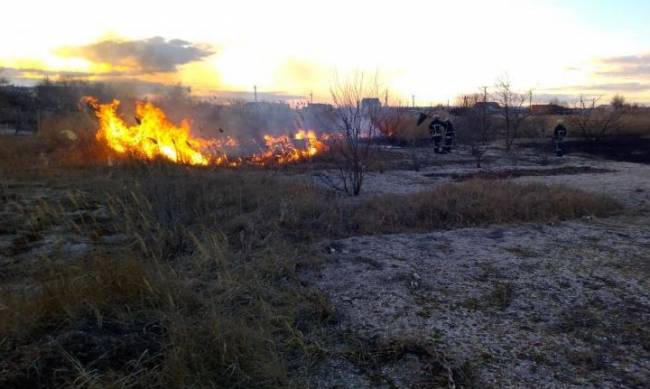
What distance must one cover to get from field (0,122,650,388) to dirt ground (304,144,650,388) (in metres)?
0.02

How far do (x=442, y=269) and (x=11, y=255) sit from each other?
5.95m

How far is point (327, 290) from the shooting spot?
513cm

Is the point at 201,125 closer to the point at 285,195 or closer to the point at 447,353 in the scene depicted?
the point at 285,195

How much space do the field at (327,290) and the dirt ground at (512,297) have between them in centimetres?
2

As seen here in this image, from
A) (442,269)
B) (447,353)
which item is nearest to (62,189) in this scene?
(442,269)

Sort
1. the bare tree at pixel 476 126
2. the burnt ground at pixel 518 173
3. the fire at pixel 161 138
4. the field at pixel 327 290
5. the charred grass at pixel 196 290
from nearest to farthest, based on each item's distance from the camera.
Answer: the charred grass at pixel 196 290
the field at pixel 327 290
the burnt ground at pixel 518 173
the fire at pixel 161 138
the bare tree at pixel 476 126

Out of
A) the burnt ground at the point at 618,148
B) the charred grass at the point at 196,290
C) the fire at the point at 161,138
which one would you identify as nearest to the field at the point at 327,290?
the charred grass at the point at 196,290

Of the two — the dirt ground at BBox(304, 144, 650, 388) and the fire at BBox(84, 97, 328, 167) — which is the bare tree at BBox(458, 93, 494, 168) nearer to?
the fire at BBox(84, 97, 328, 167)

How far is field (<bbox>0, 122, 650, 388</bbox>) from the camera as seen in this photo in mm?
3361

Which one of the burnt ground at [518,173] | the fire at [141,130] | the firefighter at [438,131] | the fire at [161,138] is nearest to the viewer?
the burnt ground at [518,173]

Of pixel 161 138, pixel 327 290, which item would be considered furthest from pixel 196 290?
pixel 161 138

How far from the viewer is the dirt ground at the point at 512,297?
3.63m

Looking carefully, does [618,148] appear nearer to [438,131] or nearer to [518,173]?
[438,131]

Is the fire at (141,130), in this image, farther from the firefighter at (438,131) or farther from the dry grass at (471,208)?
the firefighter at (438,131)
